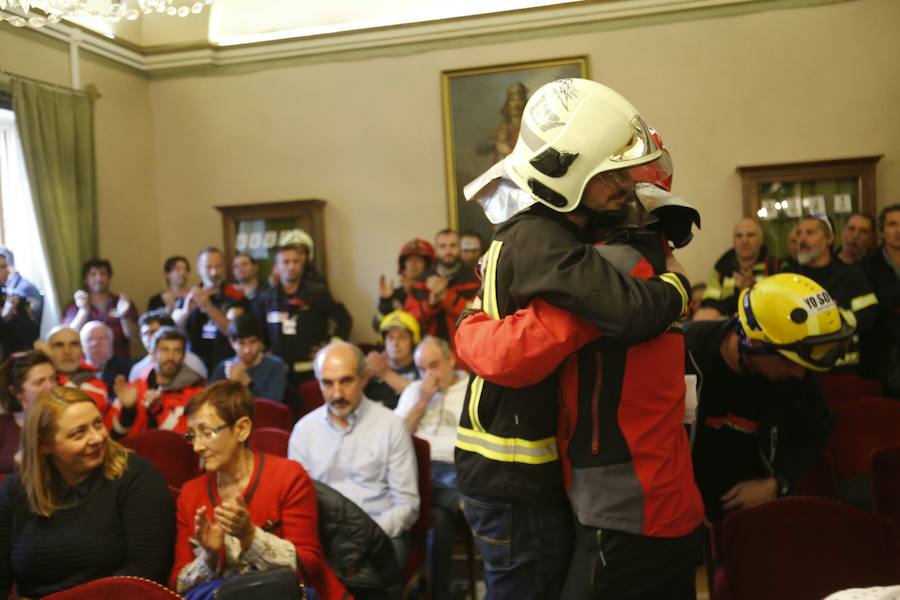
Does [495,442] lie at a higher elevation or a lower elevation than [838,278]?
Answer: lower

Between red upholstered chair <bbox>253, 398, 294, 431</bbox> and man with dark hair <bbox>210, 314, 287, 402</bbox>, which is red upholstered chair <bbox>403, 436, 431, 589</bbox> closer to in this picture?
red upholstered chair <bbox>253, 398, 294, 431</bbox>

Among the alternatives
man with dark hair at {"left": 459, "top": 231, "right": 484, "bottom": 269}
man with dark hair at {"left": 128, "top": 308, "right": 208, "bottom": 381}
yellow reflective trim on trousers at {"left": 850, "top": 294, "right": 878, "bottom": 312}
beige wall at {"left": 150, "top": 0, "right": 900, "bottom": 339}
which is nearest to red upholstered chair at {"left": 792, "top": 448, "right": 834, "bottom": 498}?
yellow reflective trim on trousers at {"left": 850, "top": 294, "right": 878, "bottom": 312}

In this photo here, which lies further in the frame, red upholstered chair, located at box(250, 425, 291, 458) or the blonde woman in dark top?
red upholstered chair, located at box(250, 425, 291, 458)

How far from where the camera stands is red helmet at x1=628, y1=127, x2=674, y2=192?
1.62 m

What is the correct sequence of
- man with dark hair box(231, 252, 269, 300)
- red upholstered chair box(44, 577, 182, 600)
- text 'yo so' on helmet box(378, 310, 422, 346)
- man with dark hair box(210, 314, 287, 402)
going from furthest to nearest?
1. man with dark hair box(231, 252, 269, 300)
2. man with dark hair box(210, 314, 287, 402)
3. text 'yo so' on helmet box(378, 310, 422, 346)
4. red upholstered chair box(44, 577, 182, 600)

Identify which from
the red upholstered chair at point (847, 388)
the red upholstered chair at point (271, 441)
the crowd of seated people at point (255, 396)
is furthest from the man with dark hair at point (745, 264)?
the red upholstered chair at point (271, 441)

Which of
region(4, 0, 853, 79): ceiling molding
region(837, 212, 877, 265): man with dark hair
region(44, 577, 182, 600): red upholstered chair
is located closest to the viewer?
region(44, 577, 182, 600): red upholstered chair

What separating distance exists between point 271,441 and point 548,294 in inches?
88.2

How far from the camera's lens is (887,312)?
4.63 m

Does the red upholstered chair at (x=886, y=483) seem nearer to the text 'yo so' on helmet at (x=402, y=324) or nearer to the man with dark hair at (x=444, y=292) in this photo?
the text 'yo so' on helmet at (x=402, y=324)

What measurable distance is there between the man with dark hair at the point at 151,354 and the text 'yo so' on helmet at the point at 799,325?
11.2 feet

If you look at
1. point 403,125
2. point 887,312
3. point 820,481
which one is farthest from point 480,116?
point 820,481

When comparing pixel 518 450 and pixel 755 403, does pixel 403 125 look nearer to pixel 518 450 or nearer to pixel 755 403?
pixel 755 403

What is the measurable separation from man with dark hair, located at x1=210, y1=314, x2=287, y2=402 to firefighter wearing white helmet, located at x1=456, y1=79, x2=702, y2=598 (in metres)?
3.22
